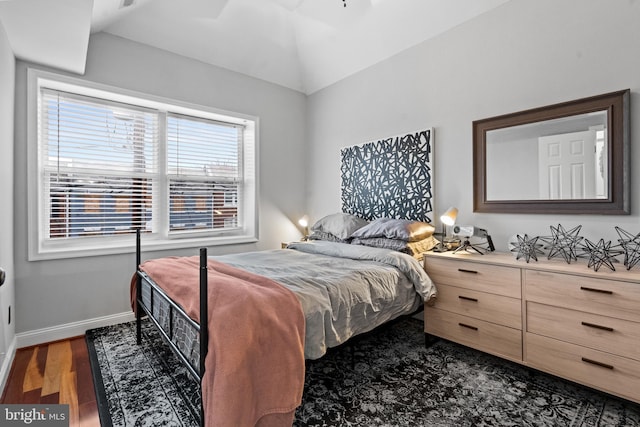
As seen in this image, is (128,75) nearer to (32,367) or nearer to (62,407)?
(32,367)

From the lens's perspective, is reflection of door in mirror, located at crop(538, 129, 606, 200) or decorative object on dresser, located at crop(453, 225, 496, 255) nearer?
reflection of door in mirror, located at crop(538, 129, 606, 200)

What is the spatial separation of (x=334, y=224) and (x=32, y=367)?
2.66 meters

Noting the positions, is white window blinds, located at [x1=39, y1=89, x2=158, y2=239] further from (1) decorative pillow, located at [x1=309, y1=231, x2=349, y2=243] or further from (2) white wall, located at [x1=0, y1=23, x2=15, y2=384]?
(1) decorative pillow, located at [x1=309, y1=231, x2=349, y2=243]

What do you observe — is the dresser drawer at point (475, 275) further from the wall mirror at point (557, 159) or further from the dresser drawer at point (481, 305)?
the wall mirror at point (557, 159)

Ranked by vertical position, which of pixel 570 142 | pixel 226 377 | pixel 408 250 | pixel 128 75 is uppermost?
pixel 128 75

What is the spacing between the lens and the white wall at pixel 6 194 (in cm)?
207

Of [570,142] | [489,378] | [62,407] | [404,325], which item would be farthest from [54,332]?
[570,142]

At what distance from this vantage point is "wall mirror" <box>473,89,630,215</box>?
2020mm

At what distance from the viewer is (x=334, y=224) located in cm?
343

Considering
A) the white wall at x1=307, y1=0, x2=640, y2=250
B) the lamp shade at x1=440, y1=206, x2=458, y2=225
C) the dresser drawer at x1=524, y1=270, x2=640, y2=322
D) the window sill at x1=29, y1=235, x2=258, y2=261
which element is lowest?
the dresser drawer at x1=524, y1=270, x2=640, y2=322

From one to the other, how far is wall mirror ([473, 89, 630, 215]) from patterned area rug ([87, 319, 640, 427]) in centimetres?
117

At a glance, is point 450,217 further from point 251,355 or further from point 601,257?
point 251,355

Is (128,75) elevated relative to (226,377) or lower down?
elevated

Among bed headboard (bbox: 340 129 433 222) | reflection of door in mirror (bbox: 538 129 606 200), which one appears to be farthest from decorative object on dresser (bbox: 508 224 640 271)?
bed headboard (bbox: 340 129 433 222)
